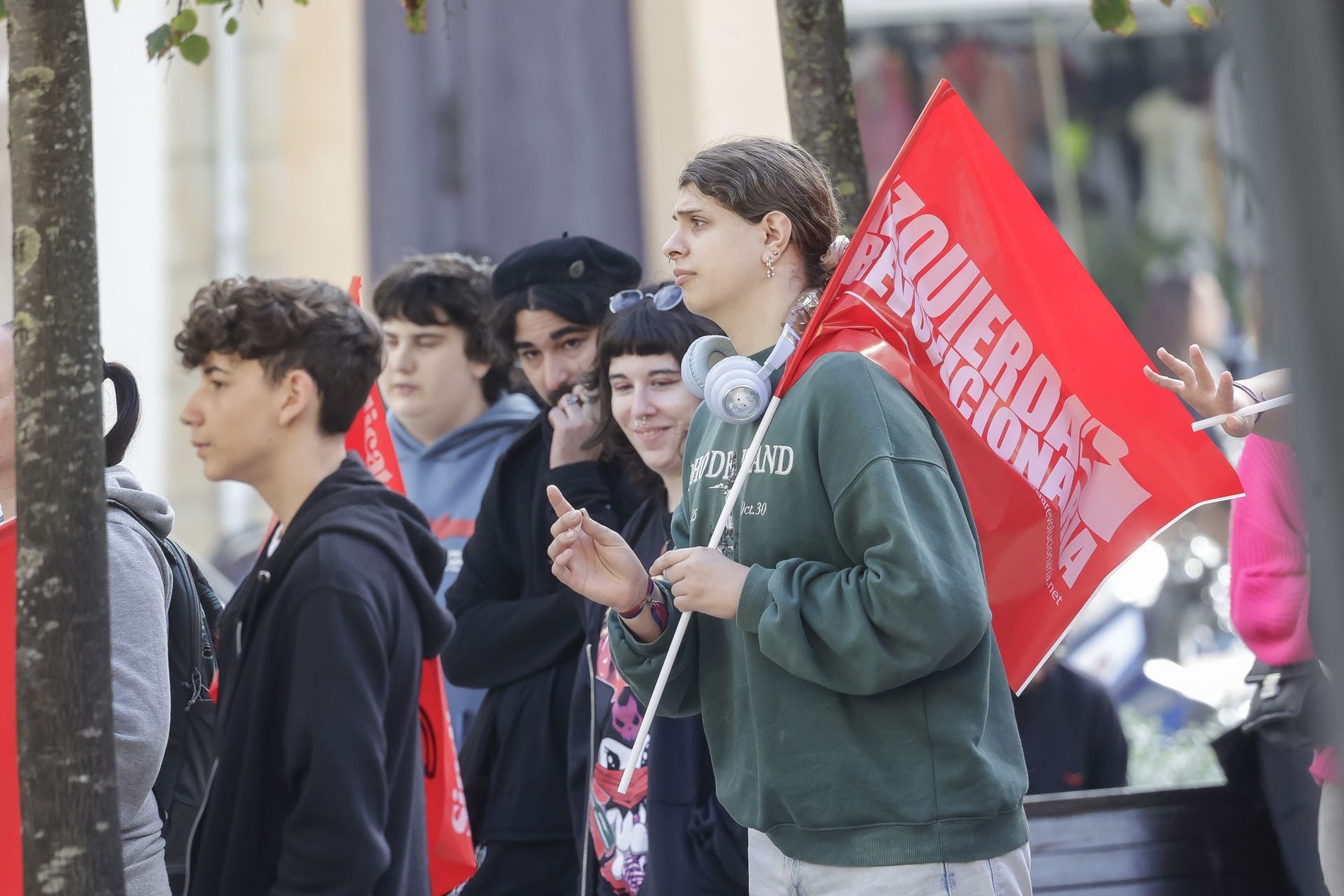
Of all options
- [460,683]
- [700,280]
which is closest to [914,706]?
[700,280]

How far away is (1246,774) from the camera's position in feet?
12.5

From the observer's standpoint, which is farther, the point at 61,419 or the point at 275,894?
the point at 275,894

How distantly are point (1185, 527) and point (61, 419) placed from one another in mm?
7499

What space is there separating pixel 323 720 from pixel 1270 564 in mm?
1928

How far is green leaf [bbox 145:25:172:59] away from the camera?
314 centimetres

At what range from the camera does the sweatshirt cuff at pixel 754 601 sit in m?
2.10

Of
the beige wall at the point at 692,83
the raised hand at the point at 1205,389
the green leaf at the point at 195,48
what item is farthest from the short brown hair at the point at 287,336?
the beige wall at the point at 692,83

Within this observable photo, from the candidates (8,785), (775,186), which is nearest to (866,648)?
(775,186)

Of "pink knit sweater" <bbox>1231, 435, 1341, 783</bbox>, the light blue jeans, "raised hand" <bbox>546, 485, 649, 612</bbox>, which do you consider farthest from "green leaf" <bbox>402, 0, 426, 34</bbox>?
"pink knit sweater" <bbox>1231, 435, 1341, 783</bbox>

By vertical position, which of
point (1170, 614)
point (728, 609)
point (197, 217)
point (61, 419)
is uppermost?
point (197, 217)

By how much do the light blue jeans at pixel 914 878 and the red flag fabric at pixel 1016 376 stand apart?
1.93ft

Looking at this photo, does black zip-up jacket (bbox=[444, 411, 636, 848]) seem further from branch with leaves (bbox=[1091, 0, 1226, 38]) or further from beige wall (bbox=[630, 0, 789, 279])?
beige wall (bbox=[630, 0, 789, 279])

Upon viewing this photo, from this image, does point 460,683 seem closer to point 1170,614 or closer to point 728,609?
point 728,609

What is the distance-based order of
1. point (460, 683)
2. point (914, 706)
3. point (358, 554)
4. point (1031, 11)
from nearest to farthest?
1. point (914, 706)
2. point (358, 554)
3. point (460, 683)
4. point (1031, 11)
